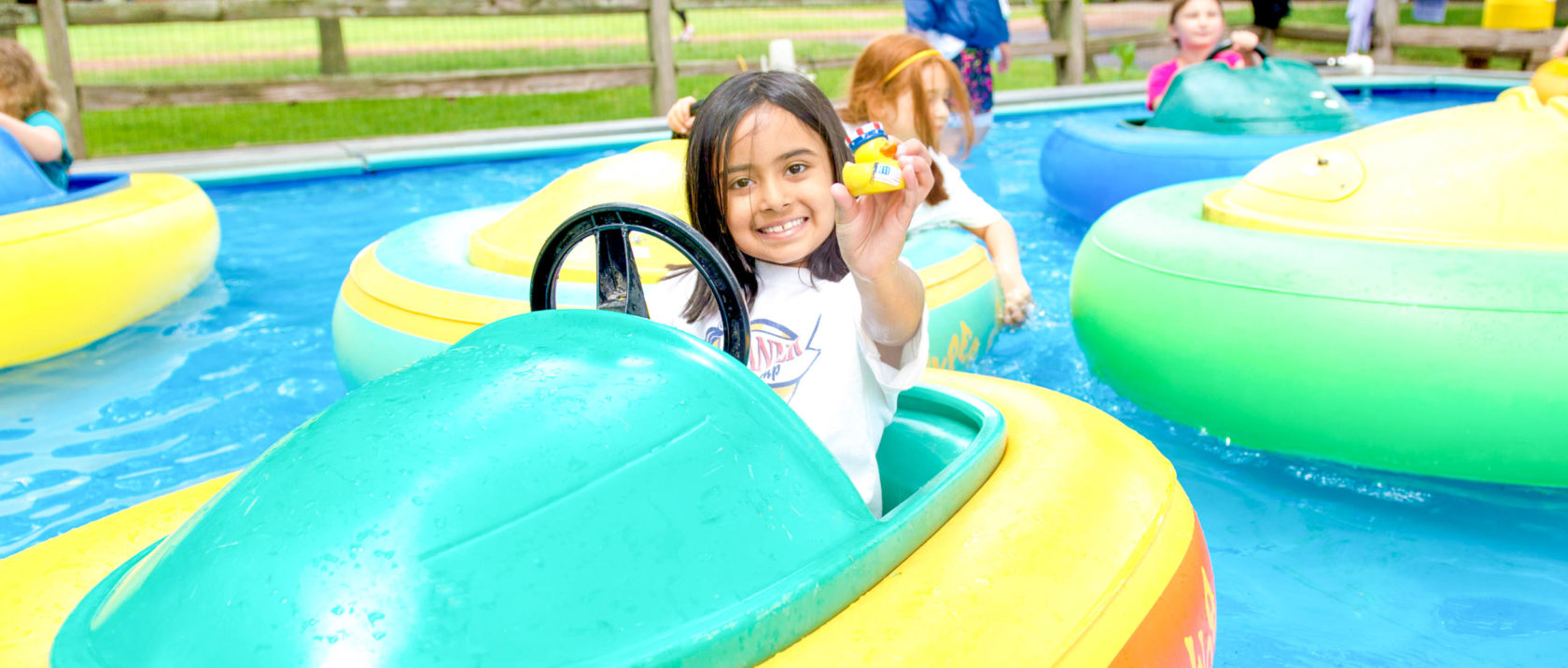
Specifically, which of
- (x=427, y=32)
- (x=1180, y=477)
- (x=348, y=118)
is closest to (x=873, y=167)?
(x=1180, y=477)

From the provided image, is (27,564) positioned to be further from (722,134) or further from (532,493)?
(722,134)

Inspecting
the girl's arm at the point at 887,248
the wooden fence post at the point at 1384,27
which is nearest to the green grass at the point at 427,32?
the wooden fence post at the point at 1384,27

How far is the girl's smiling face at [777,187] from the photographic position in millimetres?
1462

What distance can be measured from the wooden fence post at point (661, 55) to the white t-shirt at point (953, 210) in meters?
4.62

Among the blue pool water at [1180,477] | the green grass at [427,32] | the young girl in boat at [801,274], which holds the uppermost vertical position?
the green grass at [427,32]

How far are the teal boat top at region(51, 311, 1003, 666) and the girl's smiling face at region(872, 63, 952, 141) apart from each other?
214cm

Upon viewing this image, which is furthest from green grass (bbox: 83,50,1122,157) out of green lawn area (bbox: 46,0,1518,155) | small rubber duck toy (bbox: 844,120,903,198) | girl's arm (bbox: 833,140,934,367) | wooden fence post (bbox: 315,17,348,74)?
small rubber duck toy (bbox: 844,120,903,198)

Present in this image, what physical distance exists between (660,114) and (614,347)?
6.59 m

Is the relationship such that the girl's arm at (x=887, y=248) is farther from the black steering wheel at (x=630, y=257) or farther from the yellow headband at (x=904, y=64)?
the yellow headband at (x=904, y=64)

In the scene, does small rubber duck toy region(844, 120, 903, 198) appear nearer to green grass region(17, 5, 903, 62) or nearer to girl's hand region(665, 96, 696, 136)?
girl's hand region(665, 96, 696, 136)

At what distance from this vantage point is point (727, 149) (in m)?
1.46

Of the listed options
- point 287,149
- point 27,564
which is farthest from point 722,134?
point 287,149

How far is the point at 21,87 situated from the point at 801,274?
3.44 meters

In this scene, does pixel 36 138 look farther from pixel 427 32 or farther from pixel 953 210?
pixel 427 32
